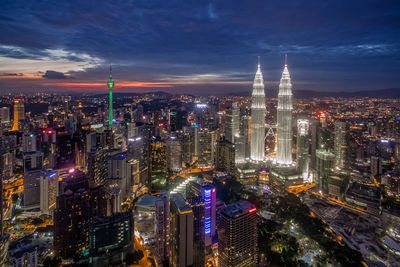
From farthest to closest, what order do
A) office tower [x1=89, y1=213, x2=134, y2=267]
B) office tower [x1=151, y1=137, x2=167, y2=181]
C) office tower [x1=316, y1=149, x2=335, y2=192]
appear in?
office tower [x1=151, y1=137, x2=167, y2=181] → office tower [x1=316, y1=149, x2=335, y2=192] → office tower [x1=89, y1=213, x2=134, y2=267]

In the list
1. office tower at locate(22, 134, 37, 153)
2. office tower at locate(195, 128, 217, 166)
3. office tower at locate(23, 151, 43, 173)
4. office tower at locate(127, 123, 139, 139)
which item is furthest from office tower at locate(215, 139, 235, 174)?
office tower at locate(22, 134, 37, 153)

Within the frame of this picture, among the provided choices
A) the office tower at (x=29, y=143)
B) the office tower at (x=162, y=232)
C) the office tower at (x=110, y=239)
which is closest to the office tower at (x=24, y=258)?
the office tower at (x=110, y=239)

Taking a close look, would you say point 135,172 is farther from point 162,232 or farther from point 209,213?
point 209,213

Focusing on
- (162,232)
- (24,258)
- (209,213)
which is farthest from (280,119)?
(24,258)

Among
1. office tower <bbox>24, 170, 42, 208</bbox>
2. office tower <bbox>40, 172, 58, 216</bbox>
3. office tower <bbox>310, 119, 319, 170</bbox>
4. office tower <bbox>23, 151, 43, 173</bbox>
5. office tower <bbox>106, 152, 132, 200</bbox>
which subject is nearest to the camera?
office tower <bbox>40, 172, 58, 216</bbox>

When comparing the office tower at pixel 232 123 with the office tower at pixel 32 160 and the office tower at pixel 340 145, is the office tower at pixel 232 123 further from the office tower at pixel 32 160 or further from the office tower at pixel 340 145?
the office tower at pixel 32 160

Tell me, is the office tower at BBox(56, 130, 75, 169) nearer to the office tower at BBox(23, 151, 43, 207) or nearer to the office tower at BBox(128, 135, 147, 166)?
the office tower at BBox(23, 151, 43, 207)

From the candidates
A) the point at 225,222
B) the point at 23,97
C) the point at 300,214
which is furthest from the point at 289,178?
the point at 23,97
